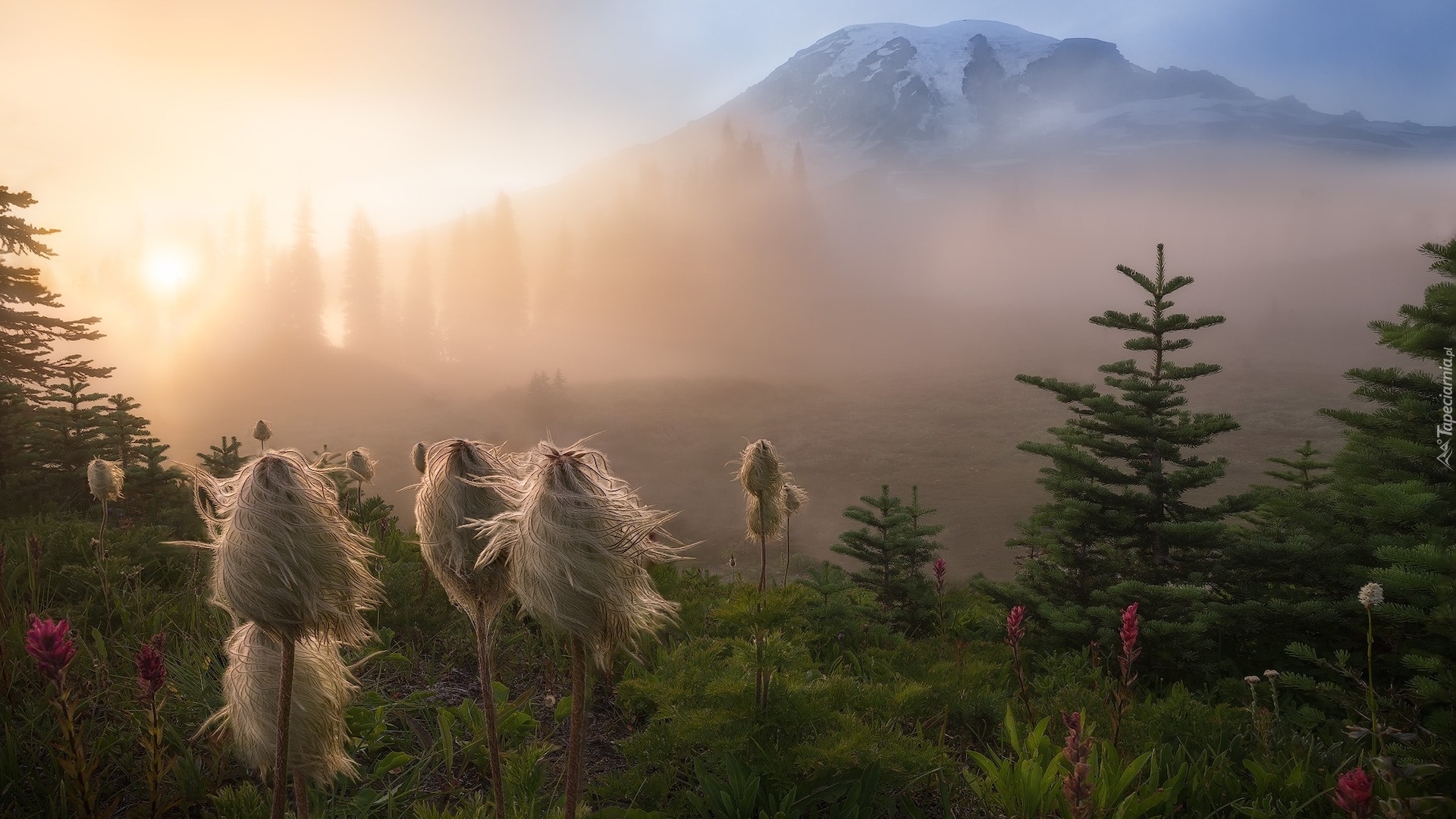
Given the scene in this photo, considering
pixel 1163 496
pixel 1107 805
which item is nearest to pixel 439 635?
pixel 1107 805

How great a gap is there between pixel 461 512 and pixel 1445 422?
846 centimetres

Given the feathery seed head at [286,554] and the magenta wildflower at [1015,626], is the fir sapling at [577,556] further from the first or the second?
the magenta wildflower at [1015,626]

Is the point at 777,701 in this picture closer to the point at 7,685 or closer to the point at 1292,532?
the point at 7,685

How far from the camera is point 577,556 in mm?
1865

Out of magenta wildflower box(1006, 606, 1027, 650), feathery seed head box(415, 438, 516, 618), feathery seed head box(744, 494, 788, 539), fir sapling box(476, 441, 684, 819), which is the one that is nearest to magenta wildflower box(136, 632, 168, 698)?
feathery seed head box(415, 438, 516, 618)

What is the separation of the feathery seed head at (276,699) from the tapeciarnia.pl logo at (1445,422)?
8.82m

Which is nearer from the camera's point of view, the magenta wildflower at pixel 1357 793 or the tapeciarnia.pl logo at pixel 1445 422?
the magenta wildflower at pixel 1357 793

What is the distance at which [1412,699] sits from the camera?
4824 mm

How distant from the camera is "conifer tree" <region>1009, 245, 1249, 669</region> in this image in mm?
6953

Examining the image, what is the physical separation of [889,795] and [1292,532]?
6057 millimetres

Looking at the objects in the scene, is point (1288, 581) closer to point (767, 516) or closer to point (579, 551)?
point (767, 516)

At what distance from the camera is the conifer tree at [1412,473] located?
4.85m

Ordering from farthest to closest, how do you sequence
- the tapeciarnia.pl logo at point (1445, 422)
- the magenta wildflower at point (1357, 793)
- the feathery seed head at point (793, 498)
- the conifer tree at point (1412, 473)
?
the feathery seed head at point (793, 498) → the tapeciarnia.pl logo at point (1445, 422) → the conifer tree at point (1412, 473) → the magenta wildflower at point (1357, 793)

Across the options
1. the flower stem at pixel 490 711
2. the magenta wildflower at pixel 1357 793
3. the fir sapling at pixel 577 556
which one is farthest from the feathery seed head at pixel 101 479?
the magenta wildflower at pixel 1357 793
